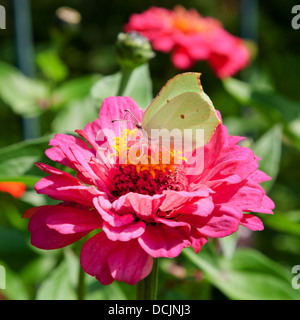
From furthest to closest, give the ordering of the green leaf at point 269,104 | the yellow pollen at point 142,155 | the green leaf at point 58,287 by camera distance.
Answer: the green leaf at point 269,104 < the green leaf at point 58,287 < the yellow pollen at point 142,155

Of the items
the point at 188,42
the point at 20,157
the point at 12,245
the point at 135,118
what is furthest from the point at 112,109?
the point at 188,42

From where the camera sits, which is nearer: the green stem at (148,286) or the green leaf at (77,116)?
the green stem at (148,286)

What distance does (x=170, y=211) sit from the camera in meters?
0.50

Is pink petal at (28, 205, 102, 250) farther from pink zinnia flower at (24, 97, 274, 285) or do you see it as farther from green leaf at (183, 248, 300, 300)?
green leaf at (183, 248, 300, 300)

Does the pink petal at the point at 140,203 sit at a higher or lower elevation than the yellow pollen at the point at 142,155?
lower

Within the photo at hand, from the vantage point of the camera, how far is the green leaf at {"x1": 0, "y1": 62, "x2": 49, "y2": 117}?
1.06 metres

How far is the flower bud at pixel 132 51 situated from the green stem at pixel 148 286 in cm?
30

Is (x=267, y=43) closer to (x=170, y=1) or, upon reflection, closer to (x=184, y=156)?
(x=170, y=1)

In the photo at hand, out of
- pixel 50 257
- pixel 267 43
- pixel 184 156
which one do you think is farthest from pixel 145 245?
pixel 267 43

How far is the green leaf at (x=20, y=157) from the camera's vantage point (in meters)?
0.59

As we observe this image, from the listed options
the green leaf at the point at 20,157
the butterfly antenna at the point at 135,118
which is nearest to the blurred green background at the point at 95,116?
the green leaf at the point at 20,157

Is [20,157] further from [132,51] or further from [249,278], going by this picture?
[249,278]

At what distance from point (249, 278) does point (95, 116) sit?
1.20ft

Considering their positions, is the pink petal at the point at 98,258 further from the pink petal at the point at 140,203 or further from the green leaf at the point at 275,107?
the green leaf at the point at 275,107
